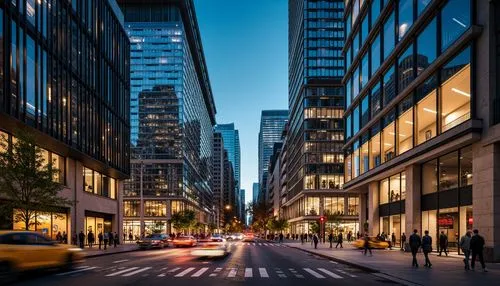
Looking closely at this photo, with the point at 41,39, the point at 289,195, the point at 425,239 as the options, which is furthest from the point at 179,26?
the point at 425,239

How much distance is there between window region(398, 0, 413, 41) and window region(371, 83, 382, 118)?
7.58m

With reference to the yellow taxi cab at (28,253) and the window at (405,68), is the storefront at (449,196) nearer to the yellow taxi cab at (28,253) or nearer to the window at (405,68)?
the window at (405,68)

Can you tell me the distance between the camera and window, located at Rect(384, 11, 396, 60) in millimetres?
42656

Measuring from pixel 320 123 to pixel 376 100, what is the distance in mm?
60048

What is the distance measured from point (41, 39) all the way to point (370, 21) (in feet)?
100

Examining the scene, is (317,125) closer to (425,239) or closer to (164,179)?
(164,179)

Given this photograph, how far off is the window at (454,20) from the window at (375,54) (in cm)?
1482

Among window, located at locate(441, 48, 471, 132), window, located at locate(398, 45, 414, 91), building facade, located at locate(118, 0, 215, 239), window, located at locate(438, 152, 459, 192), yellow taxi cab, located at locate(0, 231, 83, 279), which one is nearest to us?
yellow taxi cab, located at locate(0, 231, 83, 279)

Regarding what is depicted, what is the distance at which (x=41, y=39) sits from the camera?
3759cm

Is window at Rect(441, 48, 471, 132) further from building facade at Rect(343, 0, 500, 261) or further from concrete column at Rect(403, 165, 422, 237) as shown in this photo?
concrete column at Rect(403, 165, 422, 237)

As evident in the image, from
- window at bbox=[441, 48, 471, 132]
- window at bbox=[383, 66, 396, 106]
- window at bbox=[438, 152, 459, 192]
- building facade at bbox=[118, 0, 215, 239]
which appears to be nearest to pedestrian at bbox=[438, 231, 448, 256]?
window at bbox=[438, 152, 459, 192]

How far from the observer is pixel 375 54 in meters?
48.3

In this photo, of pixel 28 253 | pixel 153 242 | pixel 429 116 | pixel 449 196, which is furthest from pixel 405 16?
pixel 28 253

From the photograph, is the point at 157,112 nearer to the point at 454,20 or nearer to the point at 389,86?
the point at 389,86
